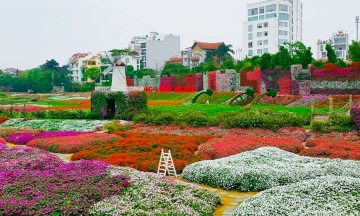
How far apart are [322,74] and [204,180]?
98.2 feet

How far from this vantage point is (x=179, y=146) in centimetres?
1317

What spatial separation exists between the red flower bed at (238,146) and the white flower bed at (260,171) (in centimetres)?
158

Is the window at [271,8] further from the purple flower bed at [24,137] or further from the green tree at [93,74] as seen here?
the purple flower bed at [24,137]

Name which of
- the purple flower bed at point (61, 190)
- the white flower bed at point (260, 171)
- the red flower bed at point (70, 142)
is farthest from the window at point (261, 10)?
the purple flower bed at point (61, 190)

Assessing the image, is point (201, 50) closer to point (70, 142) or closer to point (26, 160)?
point (70, 142)

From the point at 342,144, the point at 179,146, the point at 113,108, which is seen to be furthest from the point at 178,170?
the point at 113,108

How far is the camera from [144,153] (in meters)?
12.3

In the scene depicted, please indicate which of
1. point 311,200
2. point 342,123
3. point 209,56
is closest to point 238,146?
point 342,123

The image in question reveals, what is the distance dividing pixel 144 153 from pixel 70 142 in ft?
13.2

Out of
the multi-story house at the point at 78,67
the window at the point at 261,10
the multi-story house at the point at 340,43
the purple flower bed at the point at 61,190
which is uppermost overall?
the window at the point at 261,10

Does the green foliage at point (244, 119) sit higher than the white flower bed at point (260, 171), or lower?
higher

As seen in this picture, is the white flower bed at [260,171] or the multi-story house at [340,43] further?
the multi-story house at [340,43]

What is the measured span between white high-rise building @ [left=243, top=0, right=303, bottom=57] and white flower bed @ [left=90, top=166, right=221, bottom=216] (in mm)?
84547

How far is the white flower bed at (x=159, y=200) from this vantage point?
6684 millimetres
